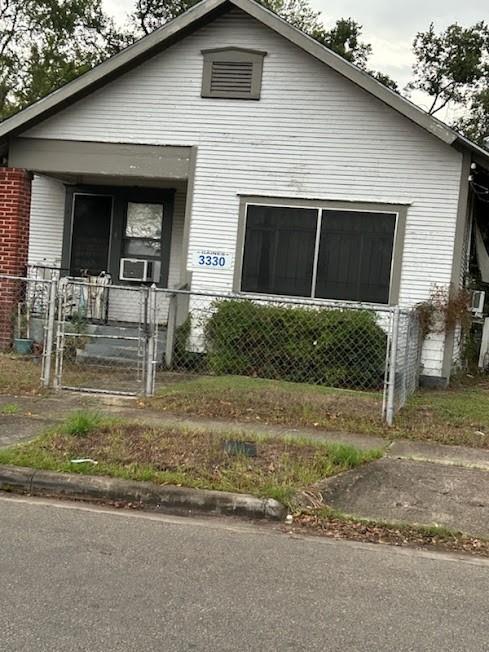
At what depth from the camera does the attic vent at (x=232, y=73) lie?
1110 cm

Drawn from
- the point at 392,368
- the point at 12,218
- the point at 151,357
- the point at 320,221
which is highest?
the point at 320,221

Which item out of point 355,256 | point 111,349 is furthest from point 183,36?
point 111,349

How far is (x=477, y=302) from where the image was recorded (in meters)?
12.0

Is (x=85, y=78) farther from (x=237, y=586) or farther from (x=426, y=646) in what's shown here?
(x=426, y=646)

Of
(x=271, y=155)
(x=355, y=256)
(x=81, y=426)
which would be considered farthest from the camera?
(x=271, y=155)

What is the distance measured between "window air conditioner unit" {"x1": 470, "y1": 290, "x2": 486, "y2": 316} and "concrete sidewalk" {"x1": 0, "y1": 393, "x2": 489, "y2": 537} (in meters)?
5.30

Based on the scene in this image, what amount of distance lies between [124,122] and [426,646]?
10.0 metres

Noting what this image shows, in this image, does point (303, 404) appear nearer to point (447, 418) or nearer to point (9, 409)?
point (447, 418)

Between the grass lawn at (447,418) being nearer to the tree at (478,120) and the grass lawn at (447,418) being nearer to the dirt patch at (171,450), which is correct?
the dirt patch at (171,450)

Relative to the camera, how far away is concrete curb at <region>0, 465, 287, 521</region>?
5176 mm

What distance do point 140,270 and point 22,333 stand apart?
2.42 meters

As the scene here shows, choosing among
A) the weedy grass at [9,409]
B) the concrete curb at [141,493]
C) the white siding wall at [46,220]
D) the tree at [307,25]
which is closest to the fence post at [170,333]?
the weedy grass at [9,409]

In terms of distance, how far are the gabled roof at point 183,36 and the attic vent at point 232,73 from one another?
0.55 m

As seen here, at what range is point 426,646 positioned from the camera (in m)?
3.34
